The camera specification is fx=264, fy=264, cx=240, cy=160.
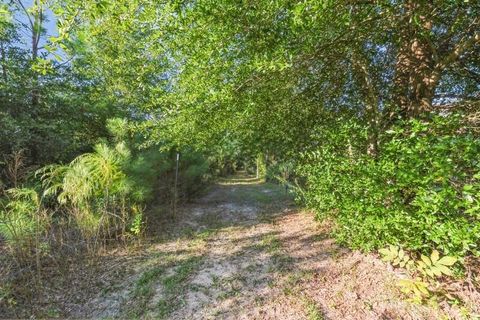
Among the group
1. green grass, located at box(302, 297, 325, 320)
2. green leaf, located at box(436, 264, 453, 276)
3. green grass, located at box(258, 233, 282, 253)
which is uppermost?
green leaf, located at box(436, 264, 453, 276)

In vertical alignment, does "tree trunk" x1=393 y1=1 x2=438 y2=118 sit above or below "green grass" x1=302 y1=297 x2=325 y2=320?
above

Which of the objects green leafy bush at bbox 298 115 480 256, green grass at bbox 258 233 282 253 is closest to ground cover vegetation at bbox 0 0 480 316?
green leafy bush at bbox 298 115 480 256

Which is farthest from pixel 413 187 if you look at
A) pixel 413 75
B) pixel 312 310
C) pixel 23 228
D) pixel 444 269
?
pixel 23 228

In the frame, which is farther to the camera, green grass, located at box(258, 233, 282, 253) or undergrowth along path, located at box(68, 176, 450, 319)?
green grass, located at box(258, 233, 282, 253)

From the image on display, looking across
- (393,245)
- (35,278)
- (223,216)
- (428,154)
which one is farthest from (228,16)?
(223,216)

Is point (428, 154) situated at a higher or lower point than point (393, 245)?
higher

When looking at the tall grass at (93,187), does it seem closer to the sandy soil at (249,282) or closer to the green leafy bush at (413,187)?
the sandy soil at (249,282)

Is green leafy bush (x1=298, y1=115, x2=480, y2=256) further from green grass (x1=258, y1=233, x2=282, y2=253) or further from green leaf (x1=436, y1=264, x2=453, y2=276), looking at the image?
green grass (x1=258, y1=233, x2=282, y2=253)

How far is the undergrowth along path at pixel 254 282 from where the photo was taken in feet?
8.57

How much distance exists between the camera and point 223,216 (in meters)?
6.35

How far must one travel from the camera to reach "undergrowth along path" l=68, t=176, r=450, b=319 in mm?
2612

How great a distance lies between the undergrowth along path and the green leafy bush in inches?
17.6

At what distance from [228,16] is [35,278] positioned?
3694 mm

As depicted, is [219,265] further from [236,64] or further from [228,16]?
[228,16]
